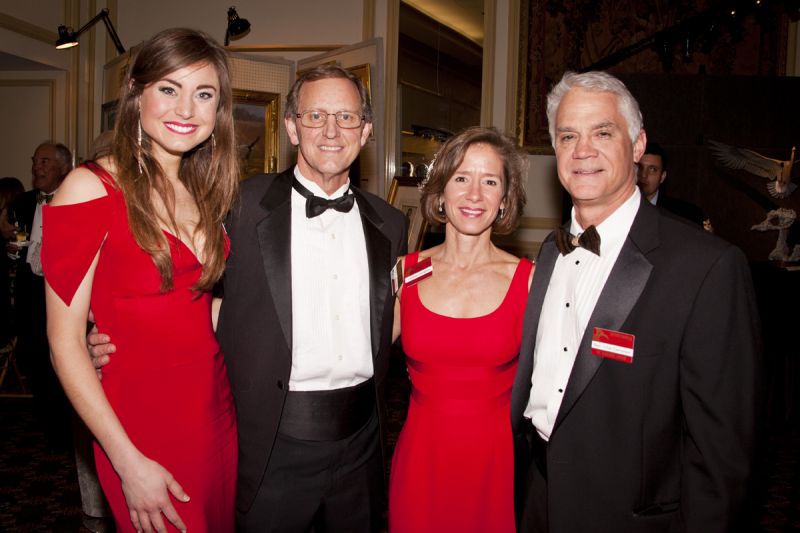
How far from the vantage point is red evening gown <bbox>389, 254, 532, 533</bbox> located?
83.7 inches

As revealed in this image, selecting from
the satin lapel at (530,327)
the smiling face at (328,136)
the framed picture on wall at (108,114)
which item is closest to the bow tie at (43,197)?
the framed picture on wall at (108,114)

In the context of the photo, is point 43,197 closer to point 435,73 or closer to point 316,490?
point 316,490

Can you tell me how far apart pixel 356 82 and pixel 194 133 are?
0.73 m

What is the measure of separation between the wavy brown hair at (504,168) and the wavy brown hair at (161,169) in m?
0.84

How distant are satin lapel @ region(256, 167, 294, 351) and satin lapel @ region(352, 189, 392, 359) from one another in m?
0.30

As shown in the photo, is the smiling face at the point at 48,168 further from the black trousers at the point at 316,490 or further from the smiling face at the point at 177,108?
the black trousers at the point at 316,490

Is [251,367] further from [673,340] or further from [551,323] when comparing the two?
[673,340]

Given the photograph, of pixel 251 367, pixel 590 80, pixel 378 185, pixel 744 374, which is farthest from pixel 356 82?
pixel 378 185

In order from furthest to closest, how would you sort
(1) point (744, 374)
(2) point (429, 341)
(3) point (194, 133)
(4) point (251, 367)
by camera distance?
1. (2) point (429, 341)
2. (4) point (251, 367)
3. (3) point (194, 133)
4. (1) point (744, 374)

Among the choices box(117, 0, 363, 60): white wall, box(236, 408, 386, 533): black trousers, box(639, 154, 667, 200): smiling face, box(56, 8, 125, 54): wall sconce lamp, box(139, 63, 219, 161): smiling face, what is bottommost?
box(236, 408, 386, 533): black trousers

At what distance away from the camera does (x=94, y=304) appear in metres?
1.61

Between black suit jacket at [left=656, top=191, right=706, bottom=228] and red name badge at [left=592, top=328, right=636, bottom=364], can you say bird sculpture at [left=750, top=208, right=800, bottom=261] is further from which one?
red name badge at [left=592, top=328, right=636, bottom=364]

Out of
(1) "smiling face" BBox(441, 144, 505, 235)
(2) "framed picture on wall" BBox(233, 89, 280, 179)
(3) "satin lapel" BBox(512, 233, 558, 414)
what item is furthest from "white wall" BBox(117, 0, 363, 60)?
(3) "satin lapel" BBox(512, 233, 558, 414)

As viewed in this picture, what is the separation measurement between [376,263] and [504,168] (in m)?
0.64
